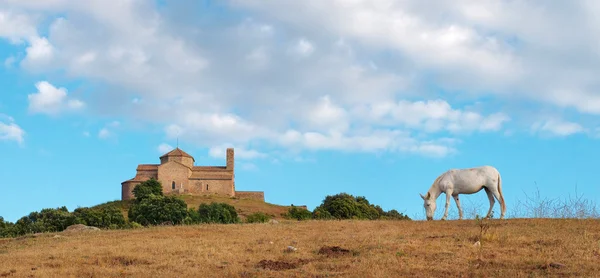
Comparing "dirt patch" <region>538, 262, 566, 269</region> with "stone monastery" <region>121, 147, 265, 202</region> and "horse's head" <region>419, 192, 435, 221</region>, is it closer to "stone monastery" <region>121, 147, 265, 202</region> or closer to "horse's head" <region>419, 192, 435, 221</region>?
"horse's head" <region>419, 192, 435, 221</region>

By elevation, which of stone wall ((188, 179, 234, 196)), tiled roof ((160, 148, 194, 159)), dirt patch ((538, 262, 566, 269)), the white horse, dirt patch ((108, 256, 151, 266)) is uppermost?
tiled roof ((160, 148, 194, 159))

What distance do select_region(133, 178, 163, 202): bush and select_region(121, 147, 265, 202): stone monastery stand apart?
110 inches

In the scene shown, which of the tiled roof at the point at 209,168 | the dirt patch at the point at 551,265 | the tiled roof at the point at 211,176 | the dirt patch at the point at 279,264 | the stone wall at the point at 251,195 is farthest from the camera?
the stone wall at the point at 251,195

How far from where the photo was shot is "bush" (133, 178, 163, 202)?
3229 inches

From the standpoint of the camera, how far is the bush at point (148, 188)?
3229 inches

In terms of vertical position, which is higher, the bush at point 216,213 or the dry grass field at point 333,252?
the bush at point 216,213

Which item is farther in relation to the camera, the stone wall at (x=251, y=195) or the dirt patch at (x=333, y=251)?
the stone wall at (x=251, y=195)

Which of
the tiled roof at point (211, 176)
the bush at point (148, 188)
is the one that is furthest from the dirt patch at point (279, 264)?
the tiled roof at point (211, 176)

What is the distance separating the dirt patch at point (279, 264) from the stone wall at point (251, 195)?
7932cm

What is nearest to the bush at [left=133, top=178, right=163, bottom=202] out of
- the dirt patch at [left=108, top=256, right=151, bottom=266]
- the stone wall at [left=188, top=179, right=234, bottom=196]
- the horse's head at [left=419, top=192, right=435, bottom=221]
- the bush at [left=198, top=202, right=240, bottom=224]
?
the stone wall at [left=188, top=179, right=234, bottom=196]

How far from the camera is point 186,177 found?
89.5 meters

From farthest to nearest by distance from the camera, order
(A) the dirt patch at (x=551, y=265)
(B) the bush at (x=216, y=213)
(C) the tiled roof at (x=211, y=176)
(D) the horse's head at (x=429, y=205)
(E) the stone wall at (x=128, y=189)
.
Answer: (C) the tiled roof at (x=211, y=176) < (E) the stone wall at (x=128, y=189) < (B) the bush at (x=216, y=213) < (D) the horse's head at (x=429, y=205) < (A) the dirt patch at (x=551, y=265)

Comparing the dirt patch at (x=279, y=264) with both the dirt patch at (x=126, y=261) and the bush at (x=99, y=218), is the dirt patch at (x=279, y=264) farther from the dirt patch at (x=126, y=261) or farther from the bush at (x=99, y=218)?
the bush at (x=99, y=218)

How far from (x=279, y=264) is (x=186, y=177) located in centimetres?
7632
